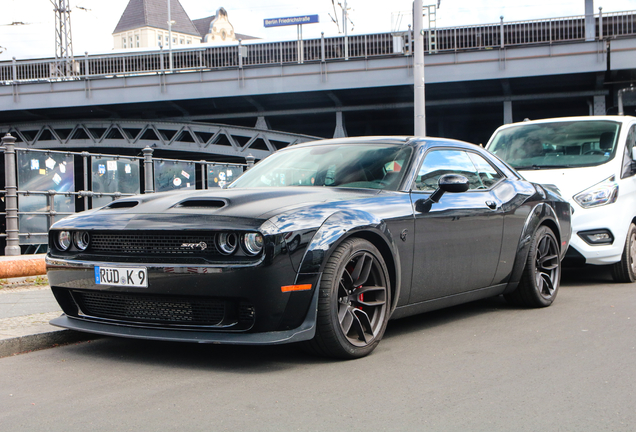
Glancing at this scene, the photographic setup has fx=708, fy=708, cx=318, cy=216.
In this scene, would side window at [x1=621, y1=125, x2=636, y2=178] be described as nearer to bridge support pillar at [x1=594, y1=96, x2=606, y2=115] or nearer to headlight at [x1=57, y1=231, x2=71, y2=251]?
headlight at [x1=57, y1=231, x2=71, y2=251]

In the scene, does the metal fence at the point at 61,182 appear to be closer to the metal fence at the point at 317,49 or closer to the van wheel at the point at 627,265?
the van wheel at the point at 627,265

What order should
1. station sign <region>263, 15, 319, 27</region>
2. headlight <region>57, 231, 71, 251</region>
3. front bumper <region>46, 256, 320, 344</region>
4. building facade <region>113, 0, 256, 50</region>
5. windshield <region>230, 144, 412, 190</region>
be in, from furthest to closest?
1. building facade <region>113, 0, 256, 50</region>
2. station sign <region>263, 15, 319, 27</region>
3. windshield <region>230, 144, 412, 190</region>
4. headlight <region>57, 231, 71, 251</region>
5. front bumper <region>46, 256, 320, 344</region>

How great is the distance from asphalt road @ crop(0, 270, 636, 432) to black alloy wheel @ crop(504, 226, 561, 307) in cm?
74

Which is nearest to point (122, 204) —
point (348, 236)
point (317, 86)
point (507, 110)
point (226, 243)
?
point (226, 243)

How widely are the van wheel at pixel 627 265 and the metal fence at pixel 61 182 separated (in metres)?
7.69

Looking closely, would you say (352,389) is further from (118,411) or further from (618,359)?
(618,359)

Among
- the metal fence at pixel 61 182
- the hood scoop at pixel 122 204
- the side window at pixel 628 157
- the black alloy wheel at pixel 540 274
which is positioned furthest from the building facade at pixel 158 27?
the hood scoop at pixel 122 204

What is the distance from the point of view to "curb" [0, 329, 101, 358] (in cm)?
447

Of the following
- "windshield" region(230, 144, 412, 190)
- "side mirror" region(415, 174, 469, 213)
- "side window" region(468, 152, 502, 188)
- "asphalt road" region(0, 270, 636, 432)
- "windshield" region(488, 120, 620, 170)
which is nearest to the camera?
"asphalt road" region(0, 270, 636, 432)

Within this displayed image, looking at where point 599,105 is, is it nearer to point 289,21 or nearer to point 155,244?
point 289,21

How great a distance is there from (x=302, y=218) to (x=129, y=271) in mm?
1003

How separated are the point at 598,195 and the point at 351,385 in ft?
16.7

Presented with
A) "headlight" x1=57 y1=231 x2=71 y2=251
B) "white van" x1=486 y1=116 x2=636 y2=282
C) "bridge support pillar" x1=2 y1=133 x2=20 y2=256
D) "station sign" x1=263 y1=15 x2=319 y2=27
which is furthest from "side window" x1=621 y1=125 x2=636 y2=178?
"station sign" x1=263 y1=15 x2=319 y2=27

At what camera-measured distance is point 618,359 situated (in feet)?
13.5
